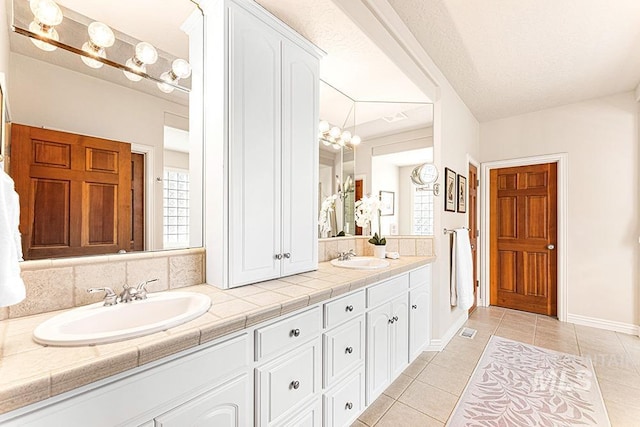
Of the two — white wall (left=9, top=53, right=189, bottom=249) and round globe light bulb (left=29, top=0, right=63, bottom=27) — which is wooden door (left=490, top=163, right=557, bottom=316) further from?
round globe light bulb (left=29, top=0, right=63, bottom=27)

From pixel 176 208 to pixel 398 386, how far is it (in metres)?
1.99

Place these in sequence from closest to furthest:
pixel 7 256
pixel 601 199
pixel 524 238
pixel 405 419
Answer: pixel 7 256 → pixel 405 419 → pixel 601 199 → pixel 524 238

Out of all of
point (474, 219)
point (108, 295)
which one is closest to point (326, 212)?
point (108, 295)

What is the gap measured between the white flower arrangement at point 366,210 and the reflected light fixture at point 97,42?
6.78 feet

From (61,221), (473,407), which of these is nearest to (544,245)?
(473,407)

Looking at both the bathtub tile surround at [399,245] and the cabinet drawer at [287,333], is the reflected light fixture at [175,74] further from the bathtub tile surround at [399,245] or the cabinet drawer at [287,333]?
the bathtub tile surround at [399,245]

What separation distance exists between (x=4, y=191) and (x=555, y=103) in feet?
15.2

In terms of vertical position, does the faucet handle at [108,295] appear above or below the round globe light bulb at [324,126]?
below

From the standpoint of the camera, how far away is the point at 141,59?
1329 millimetres

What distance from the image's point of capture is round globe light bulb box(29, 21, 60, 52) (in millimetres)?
1061

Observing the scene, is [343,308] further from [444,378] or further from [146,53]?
[146,53]

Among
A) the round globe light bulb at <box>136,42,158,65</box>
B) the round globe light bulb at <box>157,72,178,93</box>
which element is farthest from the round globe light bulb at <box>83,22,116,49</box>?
the round globe light bulb at <box>157,72,178,93</box>

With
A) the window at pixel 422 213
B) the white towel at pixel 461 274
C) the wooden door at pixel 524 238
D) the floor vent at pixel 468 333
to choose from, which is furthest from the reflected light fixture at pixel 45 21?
the wooden door at pixel 524 238

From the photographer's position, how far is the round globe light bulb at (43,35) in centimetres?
106
